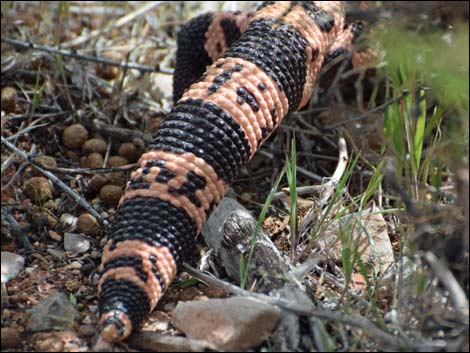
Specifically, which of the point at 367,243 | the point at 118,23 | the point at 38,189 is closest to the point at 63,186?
the point at 38,189

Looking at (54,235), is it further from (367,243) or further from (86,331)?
(367,243)

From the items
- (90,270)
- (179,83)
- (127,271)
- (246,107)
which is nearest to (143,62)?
(179,83)

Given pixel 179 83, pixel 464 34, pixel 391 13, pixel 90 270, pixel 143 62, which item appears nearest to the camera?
pixel 464 34

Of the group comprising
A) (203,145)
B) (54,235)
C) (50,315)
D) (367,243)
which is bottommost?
(54,235)

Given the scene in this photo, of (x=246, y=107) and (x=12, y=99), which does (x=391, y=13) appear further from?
(x=12, y=99)

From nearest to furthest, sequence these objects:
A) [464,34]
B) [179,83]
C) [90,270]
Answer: [464,34] → [90,270] → [179,83]

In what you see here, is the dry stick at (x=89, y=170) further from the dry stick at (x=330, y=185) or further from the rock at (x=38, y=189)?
the dry stick at (x=330, y=185)
